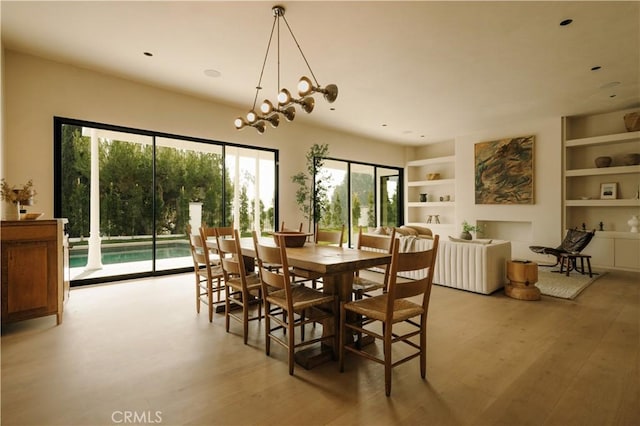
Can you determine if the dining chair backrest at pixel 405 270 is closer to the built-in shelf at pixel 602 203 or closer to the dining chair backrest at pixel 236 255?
the dining chair backrest at pixel 236 255

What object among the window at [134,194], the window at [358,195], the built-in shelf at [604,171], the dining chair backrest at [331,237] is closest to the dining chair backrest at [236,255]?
the dining chair backrest at [331,237]

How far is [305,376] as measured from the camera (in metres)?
2.18

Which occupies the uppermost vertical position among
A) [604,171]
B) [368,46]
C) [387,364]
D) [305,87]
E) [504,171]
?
[368,46]

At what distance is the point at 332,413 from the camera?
1773mm

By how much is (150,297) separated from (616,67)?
23.1ft

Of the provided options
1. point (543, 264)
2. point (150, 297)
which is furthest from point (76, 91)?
point (543, 264)

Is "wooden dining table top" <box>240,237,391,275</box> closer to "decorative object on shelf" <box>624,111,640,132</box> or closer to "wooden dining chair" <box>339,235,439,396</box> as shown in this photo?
"wooden dining chair" <box>339,235,439,396</box>

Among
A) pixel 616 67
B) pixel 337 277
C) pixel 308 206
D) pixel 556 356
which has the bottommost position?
pixel 556 356

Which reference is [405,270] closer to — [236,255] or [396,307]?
[396,307]

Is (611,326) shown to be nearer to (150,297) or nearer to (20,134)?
(150,297)

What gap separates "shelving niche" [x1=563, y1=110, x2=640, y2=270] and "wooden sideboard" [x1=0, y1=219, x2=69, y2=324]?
8.60 m

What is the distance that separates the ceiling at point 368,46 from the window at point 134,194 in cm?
104

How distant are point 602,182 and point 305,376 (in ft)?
25.1

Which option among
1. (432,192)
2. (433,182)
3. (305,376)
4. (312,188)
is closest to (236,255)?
(305,376)
